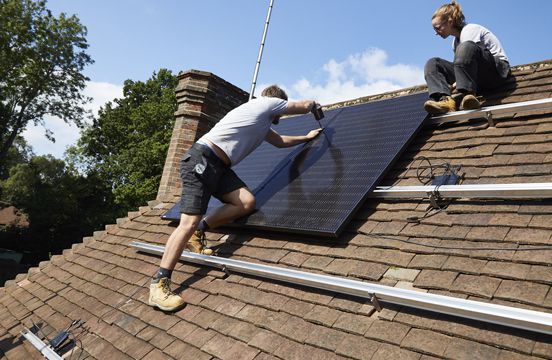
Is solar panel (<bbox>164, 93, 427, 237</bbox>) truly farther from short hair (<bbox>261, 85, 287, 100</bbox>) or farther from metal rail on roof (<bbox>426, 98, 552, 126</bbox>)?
short hair (<bbox>261, 85, 287, 100</bbox>)

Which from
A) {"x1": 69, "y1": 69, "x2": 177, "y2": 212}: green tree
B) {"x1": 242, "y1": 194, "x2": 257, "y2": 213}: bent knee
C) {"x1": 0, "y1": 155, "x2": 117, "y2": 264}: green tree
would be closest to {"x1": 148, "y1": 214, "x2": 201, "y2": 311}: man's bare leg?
{"x1": 242, "y1": 194, "x2": 257, "y2": 213}: bent knee

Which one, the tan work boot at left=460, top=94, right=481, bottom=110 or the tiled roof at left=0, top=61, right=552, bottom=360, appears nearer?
the tiled roof at left=0, top=61, right=552, bottom=360

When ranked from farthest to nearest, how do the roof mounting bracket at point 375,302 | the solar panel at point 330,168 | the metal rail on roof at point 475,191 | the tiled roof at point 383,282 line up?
the solar panel at point 330,168 → the metal rail on roof at point 475,191 → the roof mounting bracket at point 375,302 → the tiled roof at point 383,282

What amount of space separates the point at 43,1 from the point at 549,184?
3308cm

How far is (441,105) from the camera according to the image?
12.3 ft

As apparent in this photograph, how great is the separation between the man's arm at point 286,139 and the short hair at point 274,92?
415 millimetres

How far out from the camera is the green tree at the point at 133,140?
31.0m

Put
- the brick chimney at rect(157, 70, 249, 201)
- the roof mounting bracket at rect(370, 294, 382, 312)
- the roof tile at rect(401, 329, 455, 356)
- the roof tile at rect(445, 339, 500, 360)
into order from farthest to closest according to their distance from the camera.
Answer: the brick chimney at rect(157, 70, 249, 201), the roof mounting bracket at rect(370, 294, 382, 312), the roof tile at rect(401, 329, 455, 356), the roof tile at rect(445, 339, 500, 360)

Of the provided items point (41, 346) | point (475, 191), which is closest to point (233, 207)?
point (41, 346)

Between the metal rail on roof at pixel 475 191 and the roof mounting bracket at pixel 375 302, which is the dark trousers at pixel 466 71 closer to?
the metal rail on roof at pixel 475 191

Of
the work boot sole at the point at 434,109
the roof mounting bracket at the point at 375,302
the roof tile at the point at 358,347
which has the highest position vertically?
the work boot sole at the point at 434,109

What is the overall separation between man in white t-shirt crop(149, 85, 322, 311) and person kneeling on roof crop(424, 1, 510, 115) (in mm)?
1311

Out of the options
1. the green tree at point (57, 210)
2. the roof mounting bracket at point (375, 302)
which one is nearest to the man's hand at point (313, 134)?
the roof mounting bracket at point (375, 302)

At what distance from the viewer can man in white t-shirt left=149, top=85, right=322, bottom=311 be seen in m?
3.28
